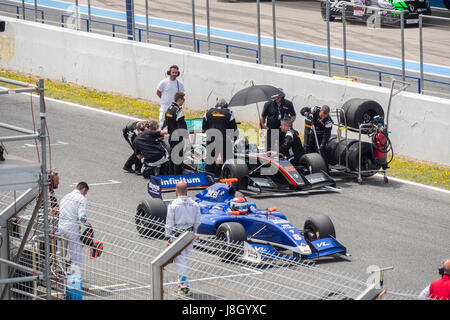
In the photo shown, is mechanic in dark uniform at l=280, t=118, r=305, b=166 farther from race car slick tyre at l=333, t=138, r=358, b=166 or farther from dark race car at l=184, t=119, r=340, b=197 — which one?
race car slick tyre at l=333, t=138, r=358, b=166

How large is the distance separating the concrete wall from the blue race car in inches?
250

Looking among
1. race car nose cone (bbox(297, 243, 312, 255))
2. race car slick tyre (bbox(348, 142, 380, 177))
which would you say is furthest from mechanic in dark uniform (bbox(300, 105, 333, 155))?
race car nose cone (bbox(297, 243, 312, 255))

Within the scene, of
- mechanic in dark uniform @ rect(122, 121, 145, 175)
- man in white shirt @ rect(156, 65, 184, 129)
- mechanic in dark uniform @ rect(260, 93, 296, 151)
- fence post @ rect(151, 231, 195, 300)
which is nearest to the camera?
fence post @ rect(151, 231, 195, 300)

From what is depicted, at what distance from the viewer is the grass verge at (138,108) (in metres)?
16.9

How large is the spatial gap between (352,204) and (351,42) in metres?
7.03

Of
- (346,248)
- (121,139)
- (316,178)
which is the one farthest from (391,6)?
(346,248)

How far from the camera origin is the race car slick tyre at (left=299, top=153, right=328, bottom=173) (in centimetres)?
1566

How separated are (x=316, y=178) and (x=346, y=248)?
133 inches

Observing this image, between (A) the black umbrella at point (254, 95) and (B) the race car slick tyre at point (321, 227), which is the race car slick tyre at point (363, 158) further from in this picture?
(B) the race car slick tyre at point (321, 227)

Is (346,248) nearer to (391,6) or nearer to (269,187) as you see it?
(269,187)

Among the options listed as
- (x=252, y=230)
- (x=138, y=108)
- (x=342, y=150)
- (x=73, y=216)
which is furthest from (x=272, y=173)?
(x=138, y=108)

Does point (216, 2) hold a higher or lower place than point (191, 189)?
higher

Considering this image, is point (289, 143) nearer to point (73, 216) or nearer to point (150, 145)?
point (150, 145)

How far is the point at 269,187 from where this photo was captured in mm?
15180
